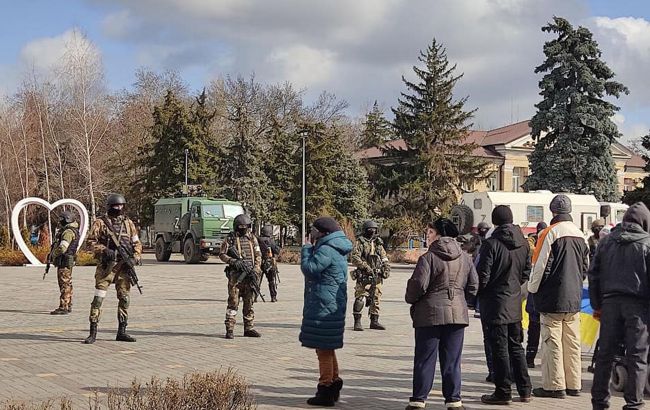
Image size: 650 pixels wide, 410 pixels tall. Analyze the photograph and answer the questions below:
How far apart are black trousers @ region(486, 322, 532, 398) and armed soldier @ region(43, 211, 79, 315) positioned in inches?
370

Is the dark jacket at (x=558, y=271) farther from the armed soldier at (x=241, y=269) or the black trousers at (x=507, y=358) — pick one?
the armed soldier at (x=241, y=269)

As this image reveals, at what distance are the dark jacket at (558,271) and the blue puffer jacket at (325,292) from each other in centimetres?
189

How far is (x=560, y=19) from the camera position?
44375 millimetres

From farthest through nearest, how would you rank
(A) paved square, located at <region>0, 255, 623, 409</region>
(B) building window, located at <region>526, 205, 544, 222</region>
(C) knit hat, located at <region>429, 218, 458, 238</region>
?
1. (B) building window, located at <region>526, 205, 544, 222</region>
2. (A) paved square, located at <region>0, 255, 623, 409</region>
3. (C) knit hat, located at <region>429, 218, 458, 238</region>

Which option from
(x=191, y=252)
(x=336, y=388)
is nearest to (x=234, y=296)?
(x=336, y=388)

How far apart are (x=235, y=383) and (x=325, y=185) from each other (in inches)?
1990

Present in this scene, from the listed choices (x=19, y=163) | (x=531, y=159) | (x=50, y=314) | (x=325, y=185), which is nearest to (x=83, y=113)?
(x=19, y=163)

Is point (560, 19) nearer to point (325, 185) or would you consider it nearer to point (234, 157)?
point (325, 185)

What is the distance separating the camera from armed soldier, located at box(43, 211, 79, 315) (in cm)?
1531

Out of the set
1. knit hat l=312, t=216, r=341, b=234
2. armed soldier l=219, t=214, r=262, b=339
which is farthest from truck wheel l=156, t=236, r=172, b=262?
knit hat l=312, t=216, r=341, b=234

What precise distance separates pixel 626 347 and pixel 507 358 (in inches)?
48.8

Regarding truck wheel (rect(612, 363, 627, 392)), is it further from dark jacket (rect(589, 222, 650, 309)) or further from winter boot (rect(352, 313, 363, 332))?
winter boot (rect(352, 313, 363, 332))

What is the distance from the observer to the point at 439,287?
7.44 meters

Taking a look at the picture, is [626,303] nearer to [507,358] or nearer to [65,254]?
[507,358]
